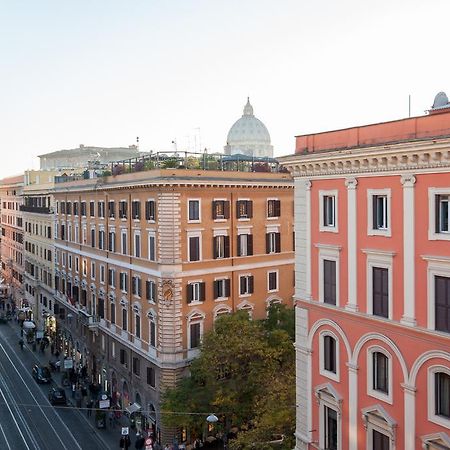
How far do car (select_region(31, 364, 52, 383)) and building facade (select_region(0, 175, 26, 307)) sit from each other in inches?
1351

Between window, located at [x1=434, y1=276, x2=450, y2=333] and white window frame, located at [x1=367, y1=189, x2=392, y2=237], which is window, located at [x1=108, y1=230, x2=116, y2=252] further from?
window, located at [x1=434, y1=276, x2=450, y2=333]

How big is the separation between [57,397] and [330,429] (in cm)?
3078

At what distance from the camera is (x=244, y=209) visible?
4412 centimetres

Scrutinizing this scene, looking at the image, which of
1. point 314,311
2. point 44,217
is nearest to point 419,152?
point 314,311

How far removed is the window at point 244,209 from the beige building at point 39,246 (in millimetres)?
32183

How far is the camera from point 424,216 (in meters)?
20.3

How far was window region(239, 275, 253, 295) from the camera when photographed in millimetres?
44219

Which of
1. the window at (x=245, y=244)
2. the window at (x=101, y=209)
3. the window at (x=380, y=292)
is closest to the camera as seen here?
the window at (x=380, y=292)

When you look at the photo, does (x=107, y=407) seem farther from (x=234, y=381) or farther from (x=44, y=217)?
(x=44, y=217)

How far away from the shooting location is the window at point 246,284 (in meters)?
44.2

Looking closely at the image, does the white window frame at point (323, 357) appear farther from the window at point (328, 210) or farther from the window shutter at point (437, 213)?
the window shutter at point (437, 213)

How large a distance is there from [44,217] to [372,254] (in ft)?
190

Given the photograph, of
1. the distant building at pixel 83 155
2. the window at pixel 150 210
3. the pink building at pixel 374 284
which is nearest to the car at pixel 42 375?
the window at pixel 150 210

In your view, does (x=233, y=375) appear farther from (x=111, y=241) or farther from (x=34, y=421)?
(x=34, y=421)
